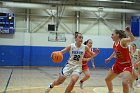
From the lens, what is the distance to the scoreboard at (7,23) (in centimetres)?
2378

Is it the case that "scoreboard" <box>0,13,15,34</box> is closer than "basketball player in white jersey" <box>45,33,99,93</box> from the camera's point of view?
No

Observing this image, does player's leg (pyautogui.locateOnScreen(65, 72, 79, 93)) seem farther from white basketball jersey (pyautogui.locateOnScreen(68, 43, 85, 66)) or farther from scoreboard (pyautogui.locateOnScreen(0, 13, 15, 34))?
scoreboard (pyautogui.locateOnScreen(0, 13, 15, 34))

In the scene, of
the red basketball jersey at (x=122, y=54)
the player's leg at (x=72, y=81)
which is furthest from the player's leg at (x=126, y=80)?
the player's leg at (x=72, y=81)

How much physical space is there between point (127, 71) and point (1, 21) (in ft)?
61.1

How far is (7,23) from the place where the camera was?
23922mm

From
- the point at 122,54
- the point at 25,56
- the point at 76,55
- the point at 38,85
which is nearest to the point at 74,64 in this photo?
the point at 76,55

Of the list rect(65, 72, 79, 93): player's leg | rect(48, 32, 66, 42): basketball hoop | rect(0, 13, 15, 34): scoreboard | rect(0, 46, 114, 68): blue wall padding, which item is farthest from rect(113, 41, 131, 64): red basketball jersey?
rect(48, 32, 66, 42): basketball hoop

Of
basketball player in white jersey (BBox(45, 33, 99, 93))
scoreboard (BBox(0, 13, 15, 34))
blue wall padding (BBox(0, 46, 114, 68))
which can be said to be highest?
scoreboard (BBox(0, 13, 15, 34))

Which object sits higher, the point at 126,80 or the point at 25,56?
the point at 126,80

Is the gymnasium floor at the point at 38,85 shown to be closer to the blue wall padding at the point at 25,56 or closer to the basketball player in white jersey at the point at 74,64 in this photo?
the basketball player in white jersey at the point at 74,64

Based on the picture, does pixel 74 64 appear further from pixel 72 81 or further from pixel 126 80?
pixel 126 80

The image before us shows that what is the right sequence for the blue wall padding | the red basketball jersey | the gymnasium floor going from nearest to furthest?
the red basketball jersey
the gymnasium floor
the blue wall padding

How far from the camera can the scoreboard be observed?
23.8m

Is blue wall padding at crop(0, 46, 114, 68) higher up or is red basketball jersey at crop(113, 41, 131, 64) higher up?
red basketball jersey at crop(113, 41, 131, 64)
